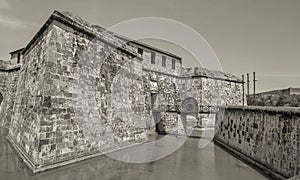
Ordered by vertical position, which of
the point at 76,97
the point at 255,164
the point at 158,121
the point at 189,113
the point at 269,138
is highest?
the point at 76,97

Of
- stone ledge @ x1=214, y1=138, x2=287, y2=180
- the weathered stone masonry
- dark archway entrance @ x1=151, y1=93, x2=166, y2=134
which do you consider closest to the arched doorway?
dark archway entrance @ x1=151, y1=93, x2=166, y2=134

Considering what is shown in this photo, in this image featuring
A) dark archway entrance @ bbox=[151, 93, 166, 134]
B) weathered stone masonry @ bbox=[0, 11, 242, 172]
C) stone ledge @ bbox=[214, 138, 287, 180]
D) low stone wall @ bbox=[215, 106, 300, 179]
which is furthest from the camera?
dark archway entrance @ bbox=[151, 93, 166, 134]

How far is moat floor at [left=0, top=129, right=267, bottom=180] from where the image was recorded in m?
5.46

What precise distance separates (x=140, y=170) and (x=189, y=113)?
11699 millimetres

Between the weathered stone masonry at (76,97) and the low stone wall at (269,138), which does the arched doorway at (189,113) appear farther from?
the low stone wall at (269,138)

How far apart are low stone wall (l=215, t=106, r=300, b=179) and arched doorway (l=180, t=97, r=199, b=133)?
5803mm

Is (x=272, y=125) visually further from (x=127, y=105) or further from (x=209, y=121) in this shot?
(x=209, y=121)

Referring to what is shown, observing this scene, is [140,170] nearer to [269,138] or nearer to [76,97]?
[76,97]

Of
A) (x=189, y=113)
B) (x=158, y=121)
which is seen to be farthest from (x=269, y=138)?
(x=189, y=113)

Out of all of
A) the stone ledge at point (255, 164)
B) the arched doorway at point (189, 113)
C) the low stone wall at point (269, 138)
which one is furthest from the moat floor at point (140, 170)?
the arched doorway at point (189, 113)

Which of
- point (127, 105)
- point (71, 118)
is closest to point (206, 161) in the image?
point (127, 105)

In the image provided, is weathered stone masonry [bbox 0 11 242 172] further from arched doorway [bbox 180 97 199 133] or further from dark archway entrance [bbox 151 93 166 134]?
arched doorway [bbox 180 97 199 133]

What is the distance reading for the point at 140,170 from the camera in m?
6.22

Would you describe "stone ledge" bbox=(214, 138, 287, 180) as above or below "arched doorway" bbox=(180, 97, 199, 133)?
below
